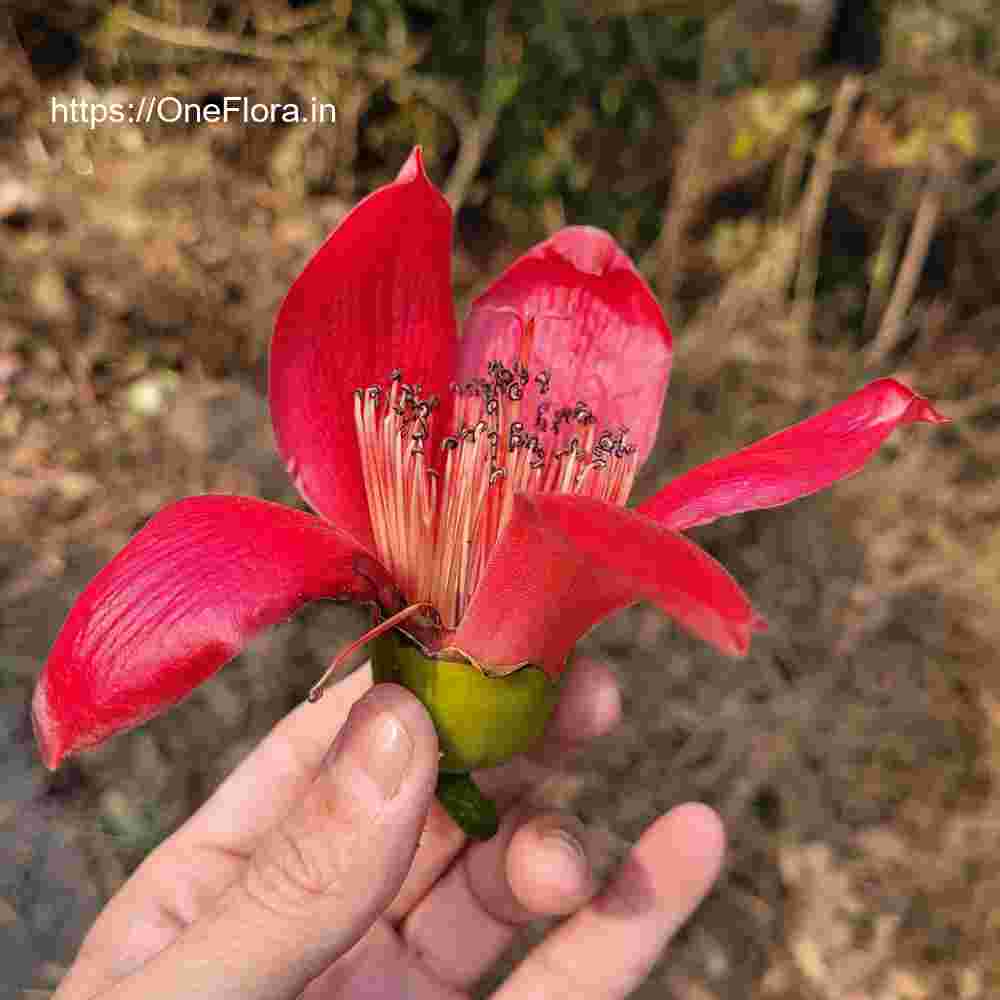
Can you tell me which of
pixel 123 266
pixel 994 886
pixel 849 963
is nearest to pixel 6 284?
pixel 123 266

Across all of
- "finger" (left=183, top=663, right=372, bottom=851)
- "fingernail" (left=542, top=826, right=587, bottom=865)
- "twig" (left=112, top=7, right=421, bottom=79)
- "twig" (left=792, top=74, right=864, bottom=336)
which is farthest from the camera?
"twig" (left=792, top=74, right=864, bottom=336)

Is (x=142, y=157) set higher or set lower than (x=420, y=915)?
higher

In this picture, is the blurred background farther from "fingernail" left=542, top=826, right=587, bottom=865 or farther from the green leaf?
the green leaf

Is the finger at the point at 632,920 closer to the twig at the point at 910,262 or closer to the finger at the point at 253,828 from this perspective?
the finger at the point at 253,828

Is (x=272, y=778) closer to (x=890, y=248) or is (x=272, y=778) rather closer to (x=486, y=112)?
(x=486, y=112)

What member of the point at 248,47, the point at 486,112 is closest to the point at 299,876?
the point at 248,47

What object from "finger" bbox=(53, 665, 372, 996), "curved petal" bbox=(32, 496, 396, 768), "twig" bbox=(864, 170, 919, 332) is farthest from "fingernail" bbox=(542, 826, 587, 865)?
"twig" bbox=(864, 170, 919, 332)

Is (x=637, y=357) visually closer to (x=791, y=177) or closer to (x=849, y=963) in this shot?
(x=849, y=963)
